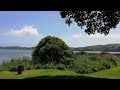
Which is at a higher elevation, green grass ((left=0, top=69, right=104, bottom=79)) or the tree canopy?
the tree canopy

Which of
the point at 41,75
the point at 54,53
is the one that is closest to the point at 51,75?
the point at 41,75

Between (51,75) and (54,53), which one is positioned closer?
(51,75)

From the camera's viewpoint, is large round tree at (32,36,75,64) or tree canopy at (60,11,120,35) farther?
large round tree at (32,36,75,64)

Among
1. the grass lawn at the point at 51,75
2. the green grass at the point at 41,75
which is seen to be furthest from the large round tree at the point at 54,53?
the green grass at the point at 41,75

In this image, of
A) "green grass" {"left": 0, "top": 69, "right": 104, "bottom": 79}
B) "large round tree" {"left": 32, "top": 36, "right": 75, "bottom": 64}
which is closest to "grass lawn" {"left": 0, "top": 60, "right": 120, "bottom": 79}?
"green grass" {"left": 0, "top": 69, "right": 104, "bottom": 79}

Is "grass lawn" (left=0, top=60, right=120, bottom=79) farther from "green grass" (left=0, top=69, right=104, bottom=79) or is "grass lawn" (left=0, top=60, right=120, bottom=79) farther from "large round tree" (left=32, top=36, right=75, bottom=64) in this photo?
"large round tree" (left=32, top=36, right=75, bottom=64)

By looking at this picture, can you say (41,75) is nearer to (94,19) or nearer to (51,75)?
(51,75)

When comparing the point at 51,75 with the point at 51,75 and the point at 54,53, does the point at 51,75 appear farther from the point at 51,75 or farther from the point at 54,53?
the point at 54,53

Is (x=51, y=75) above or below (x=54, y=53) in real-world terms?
below
